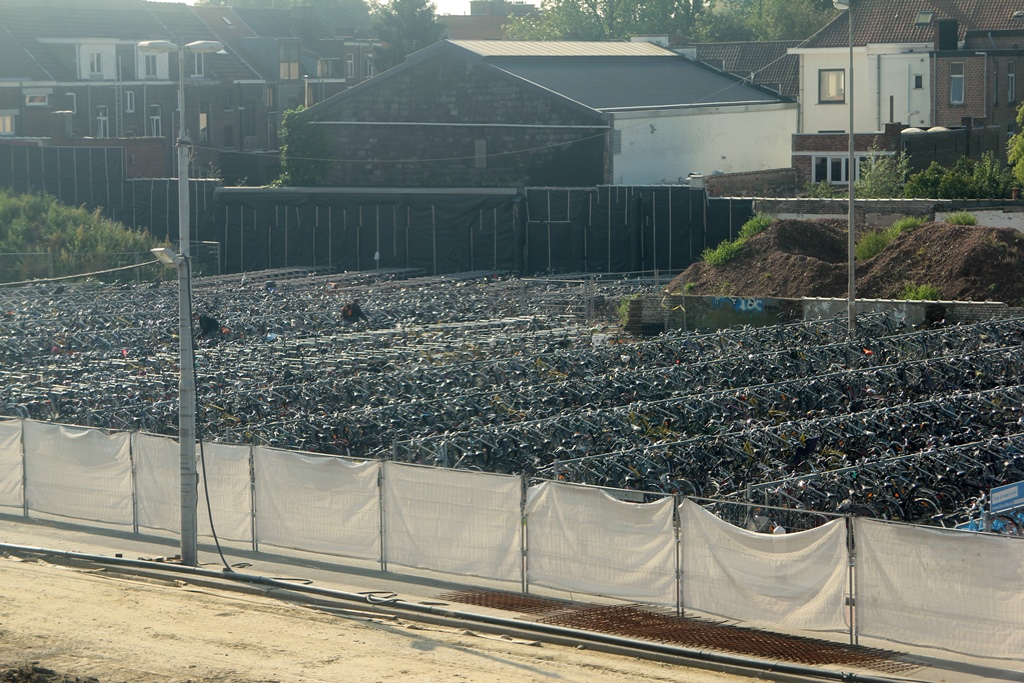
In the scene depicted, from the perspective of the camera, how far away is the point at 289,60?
82062 millimetres

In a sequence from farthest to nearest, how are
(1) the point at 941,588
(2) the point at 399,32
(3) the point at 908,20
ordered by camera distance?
(2) the point at 399,32 < (3) the point at 908,20 < (1) the point at 941,588

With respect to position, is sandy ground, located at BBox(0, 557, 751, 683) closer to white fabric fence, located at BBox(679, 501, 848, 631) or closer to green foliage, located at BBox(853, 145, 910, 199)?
white fabric fence, located at BBox(679, 501, 848, 631)

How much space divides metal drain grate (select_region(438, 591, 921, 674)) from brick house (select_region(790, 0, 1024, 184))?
4474cm

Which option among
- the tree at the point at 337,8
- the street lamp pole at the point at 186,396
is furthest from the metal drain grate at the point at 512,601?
the tree at the point at 337,8

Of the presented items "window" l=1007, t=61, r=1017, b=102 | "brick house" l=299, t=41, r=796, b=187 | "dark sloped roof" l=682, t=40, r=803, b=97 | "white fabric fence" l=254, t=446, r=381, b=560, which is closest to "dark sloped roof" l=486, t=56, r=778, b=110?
"brick house" l=299, t=41, r=796, b=187

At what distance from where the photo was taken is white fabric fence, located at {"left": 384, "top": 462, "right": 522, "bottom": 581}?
15922mm

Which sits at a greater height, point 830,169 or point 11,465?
point 830,169

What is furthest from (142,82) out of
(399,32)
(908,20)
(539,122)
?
(908,20)

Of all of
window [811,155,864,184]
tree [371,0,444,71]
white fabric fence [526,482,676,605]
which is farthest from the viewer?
tree [371,0,444,71]

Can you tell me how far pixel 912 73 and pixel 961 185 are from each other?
18.4 m

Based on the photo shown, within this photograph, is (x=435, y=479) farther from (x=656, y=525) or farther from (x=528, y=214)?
(x=528, y=214)

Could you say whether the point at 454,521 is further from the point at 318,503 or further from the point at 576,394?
the point at 576,394

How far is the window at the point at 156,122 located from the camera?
73.0 m

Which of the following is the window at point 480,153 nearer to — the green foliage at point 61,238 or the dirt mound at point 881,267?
A: the green foliage at point 61,238
